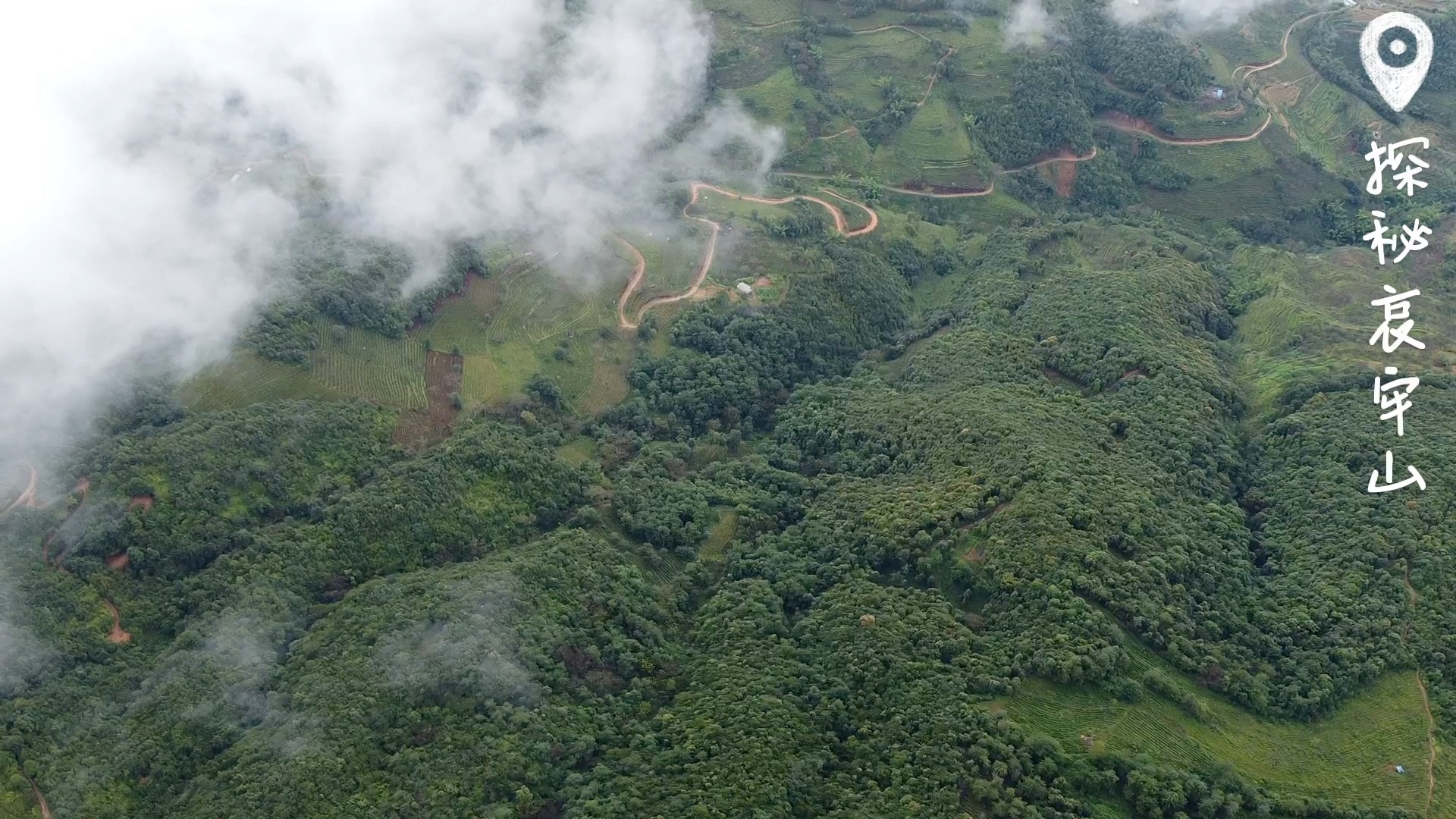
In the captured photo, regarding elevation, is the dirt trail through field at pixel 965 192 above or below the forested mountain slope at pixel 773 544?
above

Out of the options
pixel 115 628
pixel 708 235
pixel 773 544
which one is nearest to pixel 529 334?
pixel 708 235

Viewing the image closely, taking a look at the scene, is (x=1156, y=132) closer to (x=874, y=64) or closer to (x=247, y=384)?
(x=874, y=64)

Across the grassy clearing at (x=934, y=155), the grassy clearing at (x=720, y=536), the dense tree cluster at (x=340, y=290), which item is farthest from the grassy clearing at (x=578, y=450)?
Answer: the grassy clearing at (x=934, y=155)

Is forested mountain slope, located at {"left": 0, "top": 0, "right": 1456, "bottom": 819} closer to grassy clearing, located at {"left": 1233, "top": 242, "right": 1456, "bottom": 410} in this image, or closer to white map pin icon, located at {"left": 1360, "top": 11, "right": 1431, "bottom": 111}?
grassy clearing, located at {"left": 1233, "top": 242, "right": 1456, "bottom": 410}

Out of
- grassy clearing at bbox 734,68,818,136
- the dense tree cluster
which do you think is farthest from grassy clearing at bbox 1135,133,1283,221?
Answer: the dense tree cluster

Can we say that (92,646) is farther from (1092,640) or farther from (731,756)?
(1092,640)

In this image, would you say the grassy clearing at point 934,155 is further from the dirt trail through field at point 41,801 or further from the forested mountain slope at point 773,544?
the dirt trail through field at point 41,801

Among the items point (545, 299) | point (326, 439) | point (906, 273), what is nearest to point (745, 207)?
point (906, 273)
